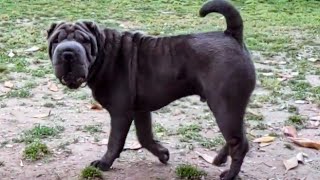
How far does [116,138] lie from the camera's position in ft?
13.7

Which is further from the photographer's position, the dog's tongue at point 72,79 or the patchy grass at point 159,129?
the patchy grass at point 159,129

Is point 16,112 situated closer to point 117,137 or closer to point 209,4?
point 117,137

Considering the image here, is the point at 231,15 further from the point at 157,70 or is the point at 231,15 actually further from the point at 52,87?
the point at 52,87

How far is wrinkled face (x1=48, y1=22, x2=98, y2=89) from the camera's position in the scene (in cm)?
364

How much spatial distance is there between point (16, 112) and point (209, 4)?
2.31 meters

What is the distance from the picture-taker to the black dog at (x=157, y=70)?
3.75m

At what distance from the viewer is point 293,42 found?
28.4 feet

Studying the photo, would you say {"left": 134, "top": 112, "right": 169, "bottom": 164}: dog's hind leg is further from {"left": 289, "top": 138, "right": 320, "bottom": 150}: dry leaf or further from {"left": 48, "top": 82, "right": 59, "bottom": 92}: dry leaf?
{"left": 48, "top": 82, "right": 59, "bottom": 92}: dry leaf

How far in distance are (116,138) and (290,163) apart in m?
1.23

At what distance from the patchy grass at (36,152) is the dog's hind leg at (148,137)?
2.24 ft

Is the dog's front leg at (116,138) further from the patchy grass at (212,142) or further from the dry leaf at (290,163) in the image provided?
the dry leaf at (290,163)

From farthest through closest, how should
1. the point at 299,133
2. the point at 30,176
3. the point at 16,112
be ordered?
the point at 16,112 → the point at 299,133 → the point at 30,176

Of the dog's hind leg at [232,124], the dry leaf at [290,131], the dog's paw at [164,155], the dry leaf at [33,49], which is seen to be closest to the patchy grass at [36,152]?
the dog's paw at [164,155]

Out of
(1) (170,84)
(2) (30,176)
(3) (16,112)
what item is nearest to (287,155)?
(1) (170,84)
